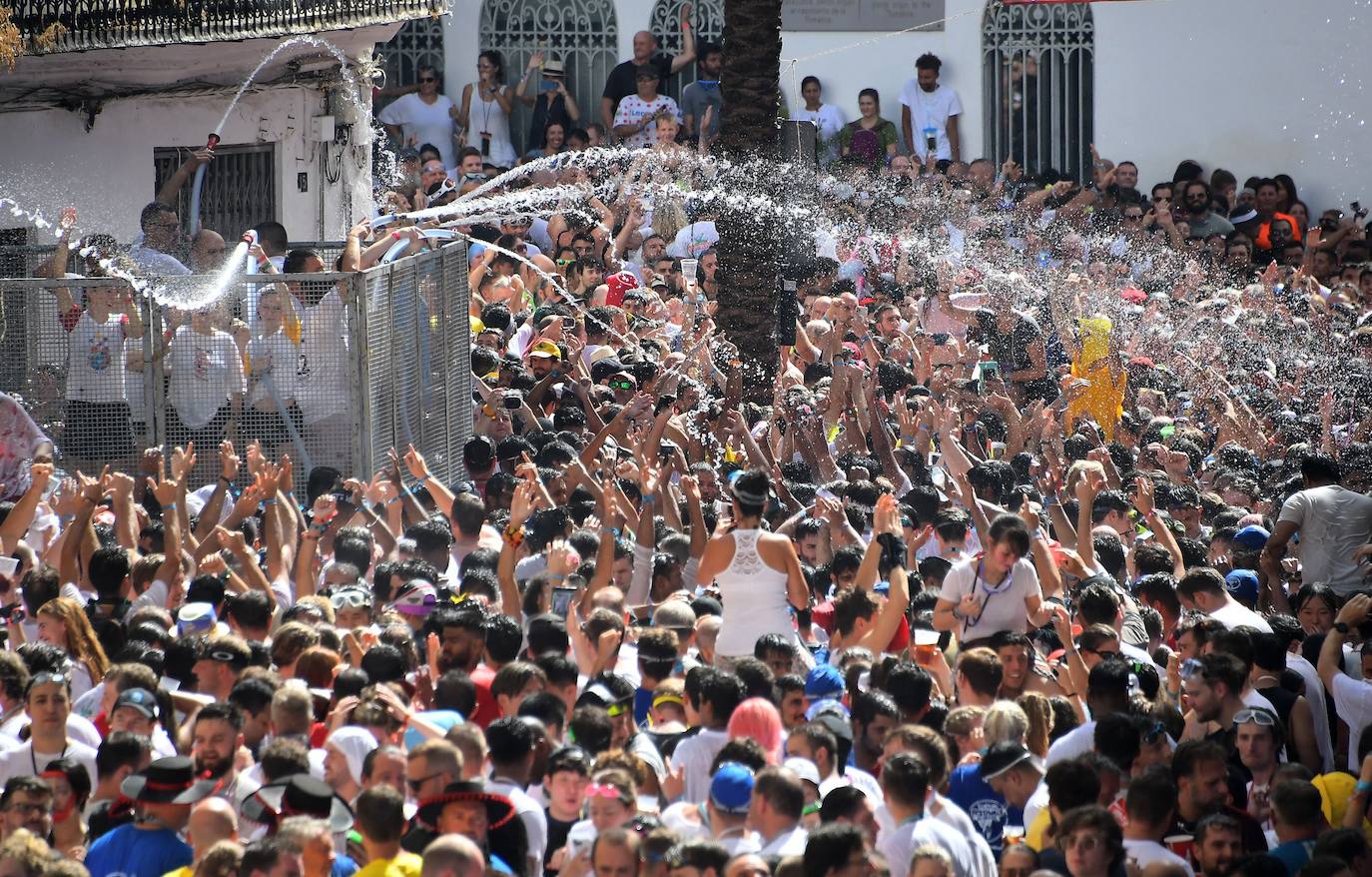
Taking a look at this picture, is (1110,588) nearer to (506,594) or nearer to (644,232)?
(506,594)

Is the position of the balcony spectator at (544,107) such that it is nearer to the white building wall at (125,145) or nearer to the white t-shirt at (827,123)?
the white t-shirt at (827,123)

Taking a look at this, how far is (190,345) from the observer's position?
36.4ft

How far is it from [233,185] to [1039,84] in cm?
1017

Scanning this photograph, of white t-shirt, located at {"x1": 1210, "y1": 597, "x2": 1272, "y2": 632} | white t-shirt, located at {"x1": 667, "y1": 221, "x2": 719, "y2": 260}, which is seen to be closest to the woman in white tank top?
white t-shirt, located at {"x1": 1210, "y1": 597, "x2": 1272, "y2": 632}

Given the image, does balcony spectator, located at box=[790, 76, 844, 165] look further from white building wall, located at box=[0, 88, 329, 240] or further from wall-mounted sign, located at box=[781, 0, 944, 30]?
white building wall, located at box=[0, 88, 329, 240]

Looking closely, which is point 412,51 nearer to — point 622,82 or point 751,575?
point 622,82

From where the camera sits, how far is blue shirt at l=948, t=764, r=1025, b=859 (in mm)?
6348

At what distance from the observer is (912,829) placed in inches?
228

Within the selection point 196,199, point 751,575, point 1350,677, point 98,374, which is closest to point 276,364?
point 98,374

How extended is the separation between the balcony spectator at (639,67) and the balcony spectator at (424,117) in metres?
1.59

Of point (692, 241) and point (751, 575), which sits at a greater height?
point (692, 241)

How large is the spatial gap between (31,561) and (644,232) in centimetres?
965

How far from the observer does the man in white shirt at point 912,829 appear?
5719 millimetres

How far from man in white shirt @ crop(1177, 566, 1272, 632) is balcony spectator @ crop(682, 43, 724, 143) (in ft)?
39.2
